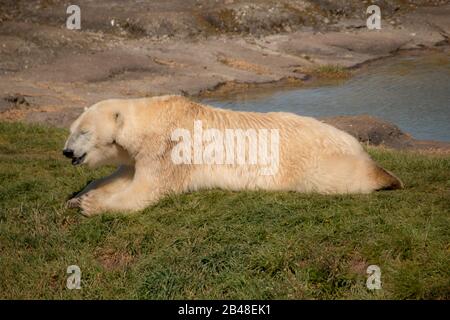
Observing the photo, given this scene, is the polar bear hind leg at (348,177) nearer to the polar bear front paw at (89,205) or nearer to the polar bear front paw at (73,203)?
the polar bear front paw at (89,205)

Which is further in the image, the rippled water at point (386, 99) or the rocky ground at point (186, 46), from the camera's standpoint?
the rocky ground at point (186, 46)

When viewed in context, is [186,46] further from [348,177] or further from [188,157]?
[348,177]

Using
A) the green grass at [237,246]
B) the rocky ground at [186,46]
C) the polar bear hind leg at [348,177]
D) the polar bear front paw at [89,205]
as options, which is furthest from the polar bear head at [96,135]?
the rocky ground at [186,46]

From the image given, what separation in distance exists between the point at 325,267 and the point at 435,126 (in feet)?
41.5

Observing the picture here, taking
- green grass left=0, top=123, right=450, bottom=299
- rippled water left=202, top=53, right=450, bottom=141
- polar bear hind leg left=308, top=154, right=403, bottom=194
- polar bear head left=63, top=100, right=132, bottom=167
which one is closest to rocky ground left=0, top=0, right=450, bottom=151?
rippled water left=202, top=53, right=450, bottom=141

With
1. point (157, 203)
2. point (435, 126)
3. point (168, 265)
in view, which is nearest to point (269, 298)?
point (168, 265)

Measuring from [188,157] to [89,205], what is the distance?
4.05 feet

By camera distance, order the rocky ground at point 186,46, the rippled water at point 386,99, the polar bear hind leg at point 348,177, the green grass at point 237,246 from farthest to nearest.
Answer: the rocky ground at point 186,46 → the rippled water at point 386,99 → the polar bear hind leg at point 348,177 → the green grass at point 237,246

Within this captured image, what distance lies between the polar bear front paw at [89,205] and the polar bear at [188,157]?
0.04 feet

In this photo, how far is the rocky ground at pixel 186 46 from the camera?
20094mm

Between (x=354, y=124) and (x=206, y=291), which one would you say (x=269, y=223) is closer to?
(x=206, y=291)

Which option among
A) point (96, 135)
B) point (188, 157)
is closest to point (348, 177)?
point (188, 157)

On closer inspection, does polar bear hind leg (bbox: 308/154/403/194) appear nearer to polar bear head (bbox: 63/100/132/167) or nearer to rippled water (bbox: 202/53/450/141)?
polar bear head (bbox: 63/100/132/167)

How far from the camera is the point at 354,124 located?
15641 millimetres
